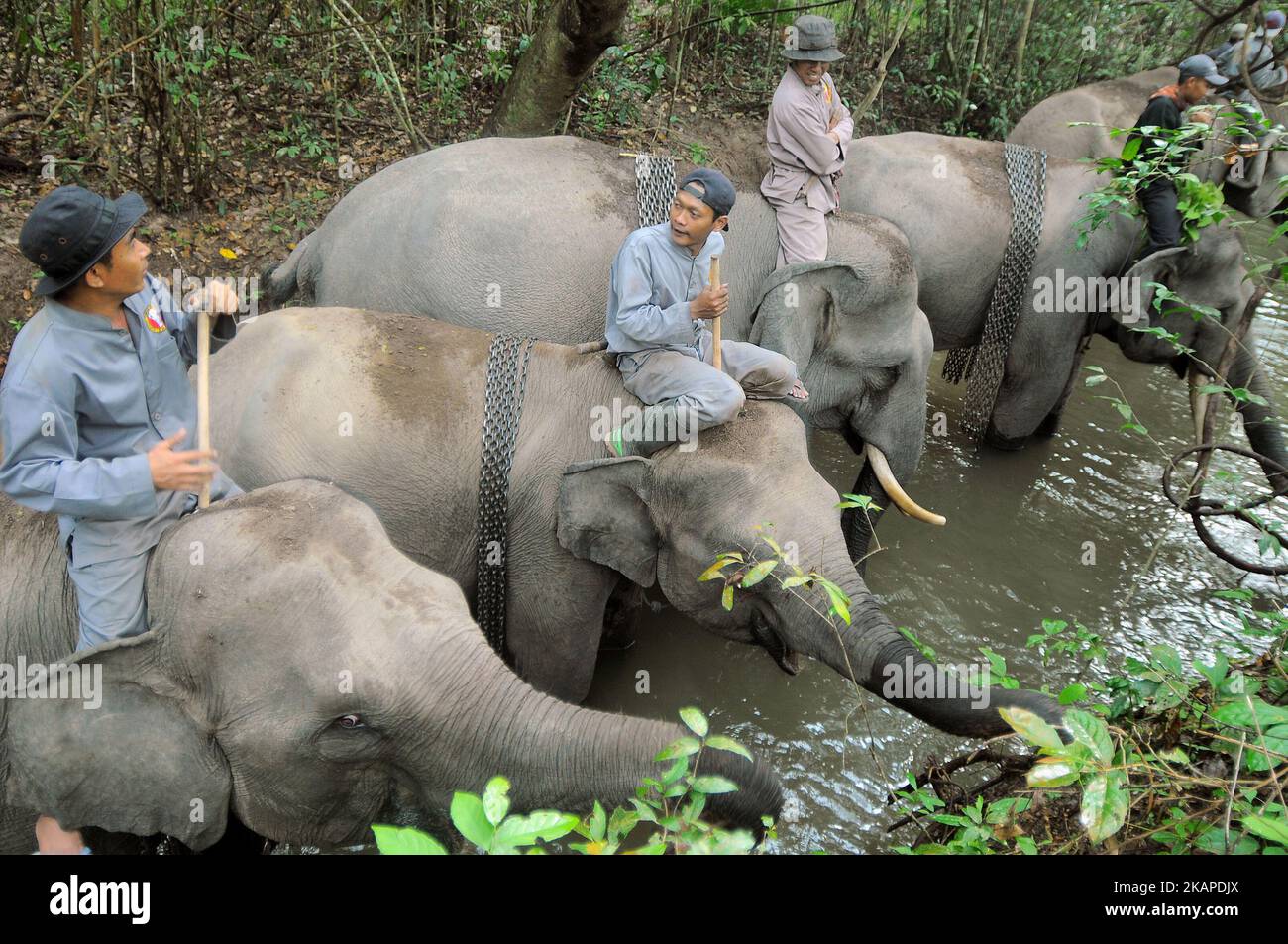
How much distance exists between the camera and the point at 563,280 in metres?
5.18

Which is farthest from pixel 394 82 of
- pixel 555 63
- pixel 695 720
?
pixel 695 720

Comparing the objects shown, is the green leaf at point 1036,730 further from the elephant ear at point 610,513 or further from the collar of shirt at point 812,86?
the collar of shirt at point 812,86

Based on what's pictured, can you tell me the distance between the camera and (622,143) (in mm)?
8789

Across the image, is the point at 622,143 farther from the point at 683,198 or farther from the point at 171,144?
the point at 683,198

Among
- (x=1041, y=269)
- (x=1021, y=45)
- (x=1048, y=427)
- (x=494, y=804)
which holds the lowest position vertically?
(x=1048, y=427)

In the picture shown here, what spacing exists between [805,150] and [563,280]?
1633 millimetres

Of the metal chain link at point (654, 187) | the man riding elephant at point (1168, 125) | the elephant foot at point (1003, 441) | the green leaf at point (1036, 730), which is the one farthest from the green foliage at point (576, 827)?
the elephant foot at point (1003, 441)

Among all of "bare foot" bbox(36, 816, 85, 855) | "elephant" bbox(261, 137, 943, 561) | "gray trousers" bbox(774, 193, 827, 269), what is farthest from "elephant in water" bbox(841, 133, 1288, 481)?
"bare foot" bbox(36, 816, 85, 855)

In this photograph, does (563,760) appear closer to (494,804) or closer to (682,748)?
(682,748)

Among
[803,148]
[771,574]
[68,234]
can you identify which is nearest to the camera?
[68,234]

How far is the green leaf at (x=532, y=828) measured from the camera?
182 centimetres

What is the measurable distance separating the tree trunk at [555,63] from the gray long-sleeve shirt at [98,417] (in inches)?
155

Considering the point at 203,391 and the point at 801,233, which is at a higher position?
the point at 801,233

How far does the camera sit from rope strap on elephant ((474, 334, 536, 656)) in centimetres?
400
